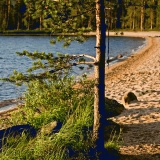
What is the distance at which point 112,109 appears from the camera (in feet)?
45.2

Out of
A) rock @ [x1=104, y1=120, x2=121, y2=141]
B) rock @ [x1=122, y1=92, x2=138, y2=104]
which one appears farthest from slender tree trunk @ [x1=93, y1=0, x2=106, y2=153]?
rock @ [x1=122, y1=92, x2=138, y2=104]

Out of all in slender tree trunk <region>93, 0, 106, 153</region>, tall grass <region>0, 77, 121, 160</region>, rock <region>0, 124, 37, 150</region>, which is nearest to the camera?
tall grass <region>0, 77, 121, 160</region>

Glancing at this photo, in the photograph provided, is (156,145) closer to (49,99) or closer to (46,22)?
(49,99)

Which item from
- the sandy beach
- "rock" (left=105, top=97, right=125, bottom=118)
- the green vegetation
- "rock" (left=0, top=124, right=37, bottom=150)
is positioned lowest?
the sandy beach

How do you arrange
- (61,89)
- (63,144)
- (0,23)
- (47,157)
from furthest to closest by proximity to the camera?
(0,23) < (61,89) < (63,144) < (47,157)

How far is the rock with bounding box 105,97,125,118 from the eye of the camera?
43.7ft

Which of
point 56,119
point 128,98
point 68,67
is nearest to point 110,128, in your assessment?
point 56,119

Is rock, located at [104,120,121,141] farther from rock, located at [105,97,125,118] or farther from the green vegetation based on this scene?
the green vegetation

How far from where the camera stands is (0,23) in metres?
118

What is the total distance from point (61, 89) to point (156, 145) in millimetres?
3214

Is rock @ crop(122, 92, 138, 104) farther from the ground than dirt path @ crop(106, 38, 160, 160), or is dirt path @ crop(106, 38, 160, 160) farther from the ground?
rock @ crop(122, 92, 138, 104)

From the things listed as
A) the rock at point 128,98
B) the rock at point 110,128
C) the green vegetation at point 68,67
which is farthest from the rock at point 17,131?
the rock at point 128,98

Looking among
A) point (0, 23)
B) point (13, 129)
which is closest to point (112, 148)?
point (13, 129)

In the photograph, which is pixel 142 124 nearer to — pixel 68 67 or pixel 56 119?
pixel 56 119
